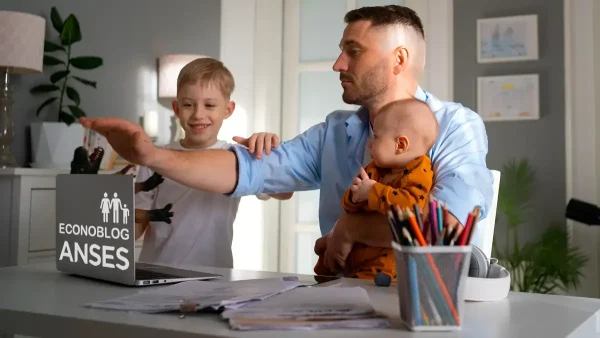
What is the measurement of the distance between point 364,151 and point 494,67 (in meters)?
2.41

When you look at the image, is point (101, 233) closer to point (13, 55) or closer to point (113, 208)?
point (113, 208)

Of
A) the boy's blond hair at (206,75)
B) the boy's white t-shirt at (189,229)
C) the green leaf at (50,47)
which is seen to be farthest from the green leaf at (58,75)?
the boy's white t-shirt at (189,229)

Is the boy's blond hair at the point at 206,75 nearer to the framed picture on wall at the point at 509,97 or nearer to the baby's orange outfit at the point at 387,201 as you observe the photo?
the baby's orange outfit at the point at 387,201

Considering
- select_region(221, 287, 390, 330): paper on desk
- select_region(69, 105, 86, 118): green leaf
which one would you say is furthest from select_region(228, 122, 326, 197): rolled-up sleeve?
select_region(69, 105, 86, 118): green leaf

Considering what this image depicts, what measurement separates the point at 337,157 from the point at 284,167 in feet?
0.47

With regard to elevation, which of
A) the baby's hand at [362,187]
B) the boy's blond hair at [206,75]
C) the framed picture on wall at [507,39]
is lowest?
the baby's hand at [362,187]

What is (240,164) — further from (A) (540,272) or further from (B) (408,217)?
(A) (540,272)

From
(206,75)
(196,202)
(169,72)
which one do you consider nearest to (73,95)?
(169,72)

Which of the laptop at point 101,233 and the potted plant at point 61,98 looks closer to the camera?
the laptop at point 101,233

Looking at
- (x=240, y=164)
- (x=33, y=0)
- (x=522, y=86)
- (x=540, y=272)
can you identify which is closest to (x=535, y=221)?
(x=540, y=272)

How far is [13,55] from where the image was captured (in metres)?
2.73

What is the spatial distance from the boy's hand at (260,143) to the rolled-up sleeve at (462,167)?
42cm

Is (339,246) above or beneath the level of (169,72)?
beneath

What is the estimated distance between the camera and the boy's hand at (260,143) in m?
1.67
